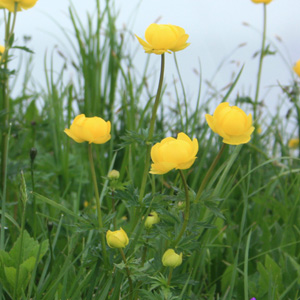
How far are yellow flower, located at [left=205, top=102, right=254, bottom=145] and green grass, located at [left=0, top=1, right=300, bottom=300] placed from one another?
12cm

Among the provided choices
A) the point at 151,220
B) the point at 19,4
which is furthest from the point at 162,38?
the point at 19,4

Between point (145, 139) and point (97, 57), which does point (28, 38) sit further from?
point (145, 139)

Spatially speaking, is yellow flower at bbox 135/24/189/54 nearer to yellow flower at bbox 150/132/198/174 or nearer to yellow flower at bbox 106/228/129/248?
yellow flower at bbox 150/132/198/174

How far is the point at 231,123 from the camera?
92cm

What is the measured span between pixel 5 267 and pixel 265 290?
0.69 meters

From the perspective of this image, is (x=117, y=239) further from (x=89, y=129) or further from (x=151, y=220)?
(x=89, y=129)

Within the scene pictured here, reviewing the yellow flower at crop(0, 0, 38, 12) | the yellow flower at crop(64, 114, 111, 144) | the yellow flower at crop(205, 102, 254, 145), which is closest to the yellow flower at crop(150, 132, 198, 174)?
the yellow flower at crop(205, 102, 254, 145)

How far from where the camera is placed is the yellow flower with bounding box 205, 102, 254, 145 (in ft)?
3.02

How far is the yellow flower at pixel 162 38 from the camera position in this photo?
1030 mm

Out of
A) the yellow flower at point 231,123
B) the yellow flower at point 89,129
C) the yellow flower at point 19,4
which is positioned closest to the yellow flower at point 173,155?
the yellow flower at point 231,123

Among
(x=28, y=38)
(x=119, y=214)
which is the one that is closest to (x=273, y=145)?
(x=119, y=214)

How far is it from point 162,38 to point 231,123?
246 millimetres

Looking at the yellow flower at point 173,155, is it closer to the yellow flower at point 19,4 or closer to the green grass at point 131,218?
the green grass at point 131,218

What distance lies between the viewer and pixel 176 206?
1.05 m
